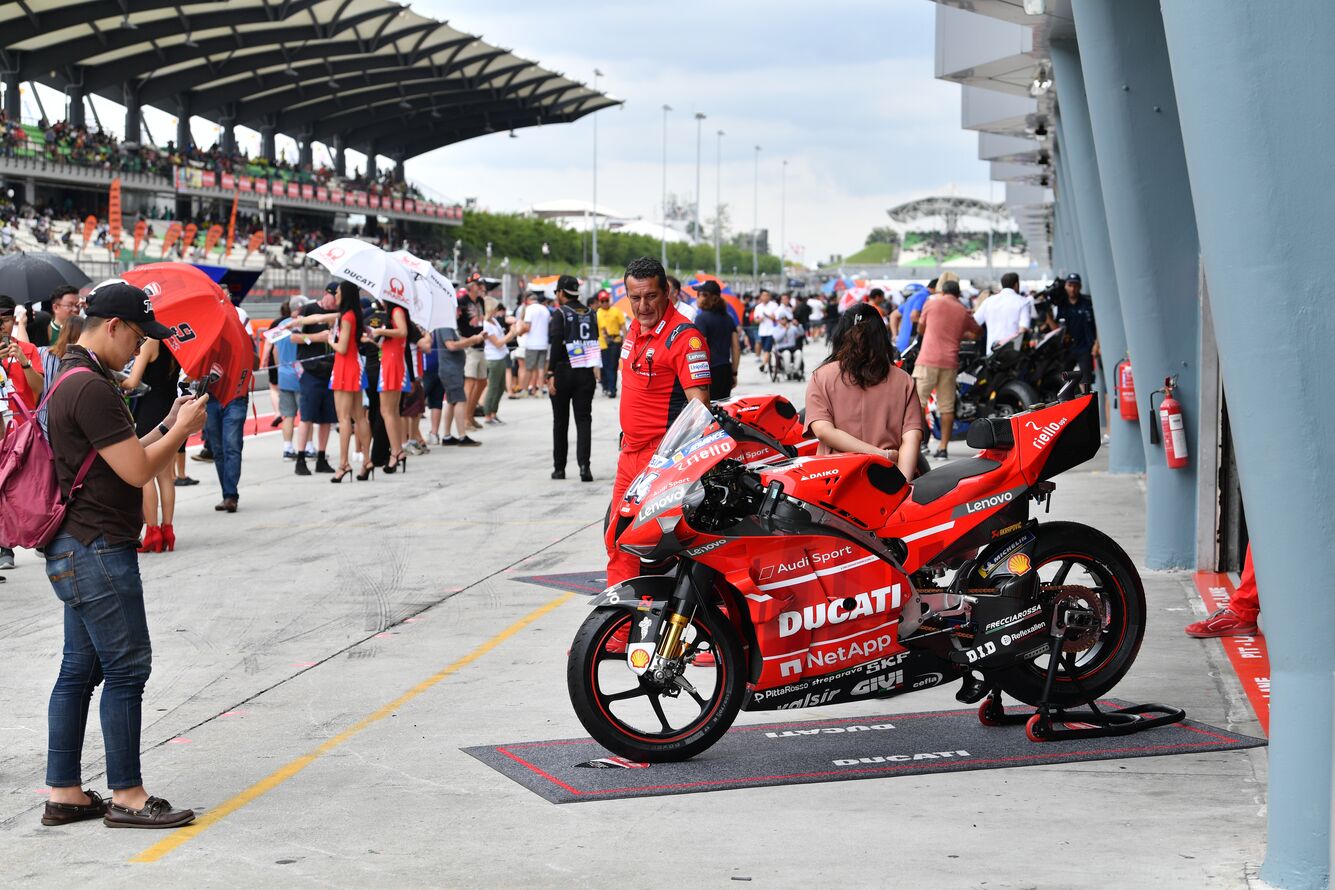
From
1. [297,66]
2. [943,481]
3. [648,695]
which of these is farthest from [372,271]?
[297,66]

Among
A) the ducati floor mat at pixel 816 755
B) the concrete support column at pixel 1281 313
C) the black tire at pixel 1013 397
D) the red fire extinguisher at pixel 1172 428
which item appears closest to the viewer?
the concrete support column at pixel 1281 313

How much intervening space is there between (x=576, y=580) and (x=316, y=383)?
6.17 metres

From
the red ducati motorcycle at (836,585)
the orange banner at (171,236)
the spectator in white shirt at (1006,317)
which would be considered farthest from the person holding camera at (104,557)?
the orange banner at (171,236)

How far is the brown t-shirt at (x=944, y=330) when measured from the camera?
15.8 metres

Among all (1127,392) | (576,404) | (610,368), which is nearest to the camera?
(1127,392)

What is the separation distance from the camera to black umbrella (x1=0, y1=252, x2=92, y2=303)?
10711 millimetres

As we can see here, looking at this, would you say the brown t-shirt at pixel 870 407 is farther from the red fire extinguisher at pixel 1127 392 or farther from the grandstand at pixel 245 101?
the grandstand at pixel 245 101

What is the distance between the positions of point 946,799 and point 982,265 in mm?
134763

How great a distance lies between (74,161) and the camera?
6016cm

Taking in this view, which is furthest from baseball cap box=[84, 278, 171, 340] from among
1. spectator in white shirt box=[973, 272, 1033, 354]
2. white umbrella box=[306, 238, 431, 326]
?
spectator in white shirt box=[973, 272, 1033, 354]

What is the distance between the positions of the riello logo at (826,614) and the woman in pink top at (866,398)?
4.34ft

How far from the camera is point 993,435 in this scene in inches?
237

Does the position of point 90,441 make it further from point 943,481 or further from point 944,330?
point 944,330

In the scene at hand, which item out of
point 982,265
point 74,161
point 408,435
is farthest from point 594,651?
point 982,265
